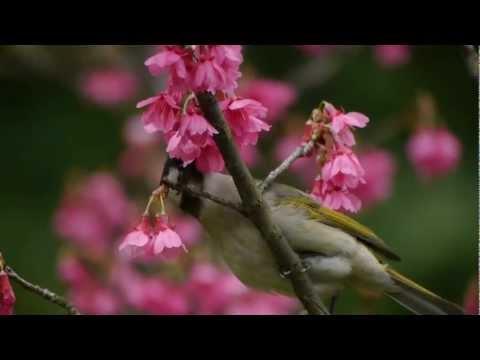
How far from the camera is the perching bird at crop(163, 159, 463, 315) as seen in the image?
9.43 ft

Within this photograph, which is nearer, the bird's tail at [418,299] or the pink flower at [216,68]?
the pink flower at [216,68]

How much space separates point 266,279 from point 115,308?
5.30ft

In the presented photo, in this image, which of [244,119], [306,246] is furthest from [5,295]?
[306,246]

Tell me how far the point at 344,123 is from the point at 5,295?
2.65ft

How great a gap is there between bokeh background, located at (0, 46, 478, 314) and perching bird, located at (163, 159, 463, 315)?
146cm

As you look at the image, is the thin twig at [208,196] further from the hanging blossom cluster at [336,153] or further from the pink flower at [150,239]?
the hanging blossom cluster at [336,153]

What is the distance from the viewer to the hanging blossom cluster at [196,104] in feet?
6.73

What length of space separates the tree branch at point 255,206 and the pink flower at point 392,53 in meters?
2.56

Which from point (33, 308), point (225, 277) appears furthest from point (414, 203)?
point (33, 308)

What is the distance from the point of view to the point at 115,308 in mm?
4340

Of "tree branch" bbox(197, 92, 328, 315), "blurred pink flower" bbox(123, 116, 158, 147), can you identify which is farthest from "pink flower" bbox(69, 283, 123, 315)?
"tree branch" bbox(197, 92, 328, 315)

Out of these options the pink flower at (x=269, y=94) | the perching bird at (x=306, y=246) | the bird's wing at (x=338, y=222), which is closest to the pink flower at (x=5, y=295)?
the perching bird at (x=306, y=246)

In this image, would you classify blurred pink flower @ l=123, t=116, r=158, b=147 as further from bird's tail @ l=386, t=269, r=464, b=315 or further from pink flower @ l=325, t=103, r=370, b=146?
pink flower @ l=325, t=103, r=370, b=146
